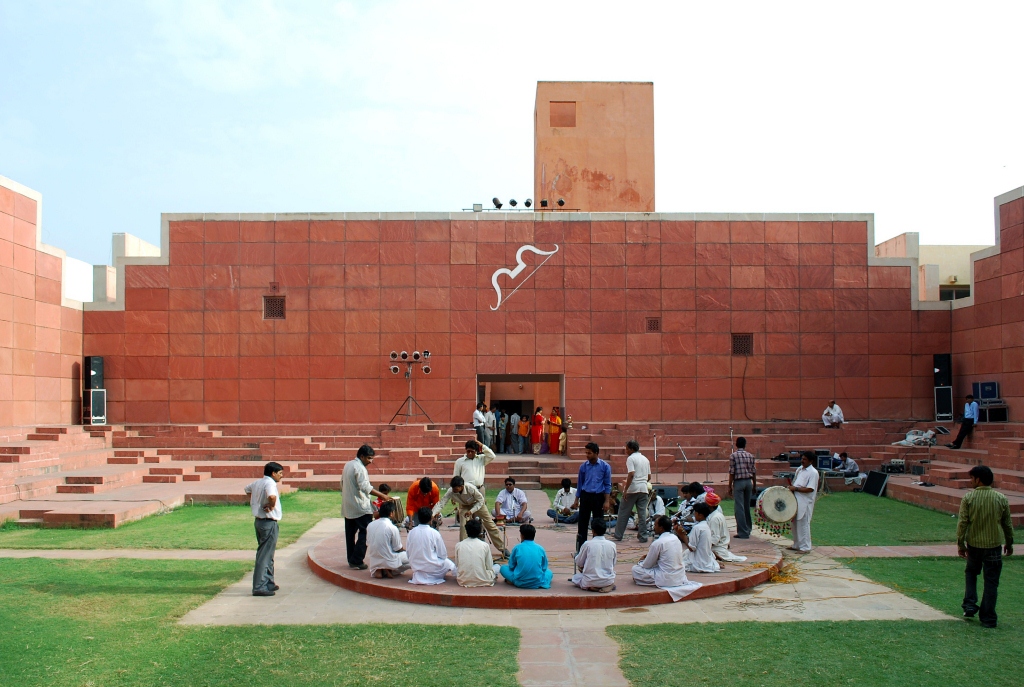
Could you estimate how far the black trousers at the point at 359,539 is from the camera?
9.77 meters

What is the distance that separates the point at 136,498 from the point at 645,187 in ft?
64.3

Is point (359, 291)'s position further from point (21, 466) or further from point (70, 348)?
point (21, 466)

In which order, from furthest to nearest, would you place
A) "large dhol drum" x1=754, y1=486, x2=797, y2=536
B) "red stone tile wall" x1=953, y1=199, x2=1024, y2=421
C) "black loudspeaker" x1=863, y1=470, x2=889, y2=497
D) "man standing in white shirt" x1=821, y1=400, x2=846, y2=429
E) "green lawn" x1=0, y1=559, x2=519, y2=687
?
"man standing in white shirt" x1=821, y1=400, x2=846, y2=429
"red stone tile wall" x1=953, y1=199, x2=1024, y2=421
"black loudspeaker" x1=863, y1=470, x2=889, y2=497
"large dhol drum" x1=754, y1=486, x2=797, y2=536
"green lawn" x1=0, y1=559, x2=519, y2=687

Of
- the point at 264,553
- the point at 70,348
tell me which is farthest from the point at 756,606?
the point at 70,348

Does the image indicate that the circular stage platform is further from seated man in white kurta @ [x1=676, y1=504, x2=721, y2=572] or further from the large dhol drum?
the large dhol drum

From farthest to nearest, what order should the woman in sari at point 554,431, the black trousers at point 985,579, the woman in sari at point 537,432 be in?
the woman in sari at point 537,432
the woman in sari at point 554,431
the black trousers at point 985,579

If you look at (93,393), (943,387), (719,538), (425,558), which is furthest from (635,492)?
(93,393)

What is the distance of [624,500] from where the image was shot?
11477 mm

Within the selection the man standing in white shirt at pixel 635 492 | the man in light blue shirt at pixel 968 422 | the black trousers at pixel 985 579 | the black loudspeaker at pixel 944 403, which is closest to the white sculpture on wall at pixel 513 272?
the man in light blue shirt at pixel 968 422

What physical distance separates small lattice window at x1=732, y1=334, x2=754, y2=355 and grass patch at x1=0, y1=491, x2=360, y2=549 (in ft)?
45.6

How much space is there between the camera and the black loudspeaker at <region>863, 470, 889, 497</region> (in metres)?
17.3

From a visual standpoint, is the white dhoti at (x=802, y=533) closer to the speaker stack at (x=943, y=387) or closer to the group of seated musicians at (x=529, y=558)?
the group of seated musicians at (x=529, y=558)

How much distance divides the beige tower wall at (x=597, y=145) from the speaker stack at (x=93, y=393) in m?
15.1

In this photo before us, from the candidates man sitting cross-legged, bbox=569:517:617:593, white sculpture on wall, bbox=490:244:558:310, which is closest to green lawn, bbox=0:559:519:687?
man sitting cross-legged, bbox=569:517:617:593
